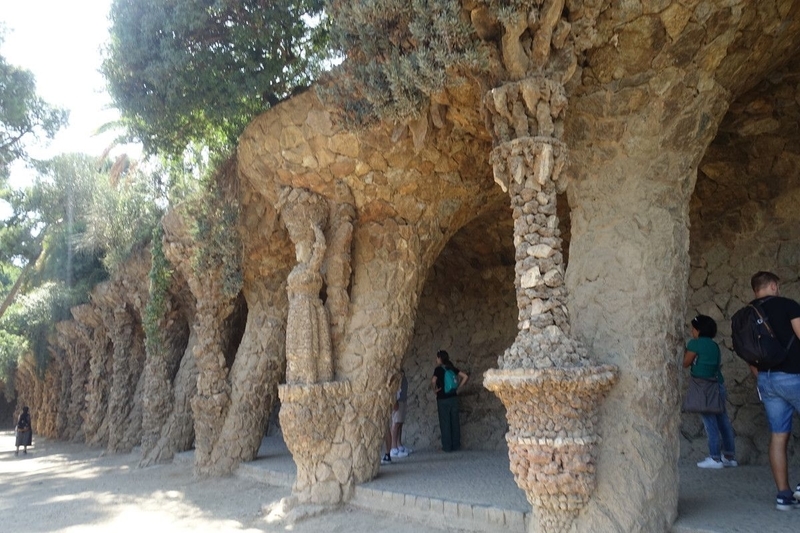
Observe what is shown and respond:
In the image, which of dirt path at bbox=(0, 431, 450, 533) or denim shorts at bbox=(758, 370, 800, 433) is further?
dirt path at bbox=(0, 431, 450, 533)

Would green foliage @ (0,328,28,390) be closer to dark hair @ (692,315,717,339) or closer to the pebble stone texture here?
the pebble stone texture

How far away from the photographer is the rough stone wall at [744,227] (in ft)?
19.8

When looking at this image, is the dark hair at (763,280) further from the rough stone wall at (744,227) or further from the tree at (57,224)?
the tree at (57,224)

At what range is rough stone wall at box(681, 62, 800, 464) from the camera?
19.8ft

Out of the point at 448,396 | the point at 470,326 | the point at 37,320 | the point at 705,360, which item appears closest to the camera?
the point at 705,360

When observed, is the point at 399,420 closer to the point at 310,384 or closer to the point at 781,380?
the point at 310,384

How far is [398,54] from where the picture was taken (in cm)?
509

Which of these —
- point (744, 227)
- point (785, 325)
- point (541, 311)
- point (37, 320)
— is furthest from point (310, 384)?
point (37, 320)

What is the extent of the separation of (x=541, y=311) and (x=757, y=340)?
1320mm

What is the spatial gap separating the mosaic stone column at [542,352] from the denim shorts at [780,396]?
950mm

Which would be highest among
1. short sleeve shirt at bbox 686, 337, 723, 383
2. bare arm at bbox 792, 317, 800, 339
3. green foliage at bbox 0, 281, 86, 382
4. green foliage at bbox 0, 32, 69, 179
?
green foliage at bbox 0, 32, 69, 179

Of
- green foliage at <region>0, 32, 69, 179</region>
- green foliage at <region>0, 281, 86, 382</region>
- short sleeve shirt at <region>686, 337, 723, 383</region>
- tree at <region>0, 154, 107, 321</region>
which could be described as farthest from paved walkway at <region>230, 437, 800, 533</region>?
green foliage at <region>0, 281, 86, 382</region>

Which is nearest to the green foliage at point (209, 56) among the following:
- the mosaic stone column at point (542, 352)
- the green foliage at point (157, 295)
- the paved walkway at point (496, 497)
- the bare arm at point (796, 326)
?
the green foliage at point (157, 295)

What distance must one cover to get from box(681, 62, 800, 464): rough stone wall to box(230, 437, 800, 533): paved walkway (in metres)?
0.65
